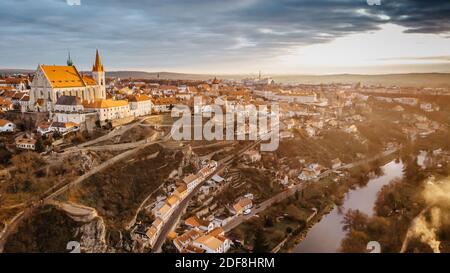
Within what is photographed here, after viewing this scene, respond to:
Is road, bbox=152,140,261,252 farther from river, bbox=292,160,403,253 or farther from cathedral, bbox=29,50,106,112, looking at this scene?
cathedral, bbox=29,50,106,112

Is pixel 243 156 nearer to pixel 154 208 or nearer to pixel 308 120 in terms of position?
pixel 154 208

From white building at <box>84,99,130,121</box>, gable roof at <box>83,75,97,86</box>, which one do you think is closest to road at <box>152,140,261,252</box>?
white building at <box>84,99,130,121</box>

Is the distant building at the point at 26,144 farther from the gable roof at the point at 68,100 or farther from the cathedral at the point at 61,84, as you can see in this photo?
the cathedral at the point at 61,84

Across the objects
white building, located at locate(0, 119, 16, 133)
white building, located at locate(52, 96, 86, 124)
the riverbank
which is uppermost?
white building, located at locate(52, 96, 86, 124)

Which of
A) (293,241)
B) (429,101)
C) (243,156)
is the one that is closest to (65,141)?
(243,156)

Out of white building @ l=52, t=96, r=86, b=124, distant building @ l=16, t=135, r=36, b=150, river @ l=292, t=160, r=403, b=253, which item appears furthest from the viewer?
white building @ l=52, t=96, r=86, b=124

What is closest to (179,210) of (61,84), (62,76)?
(61,84)

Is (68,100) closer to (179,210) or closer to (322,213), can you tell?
(179,210)
